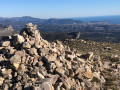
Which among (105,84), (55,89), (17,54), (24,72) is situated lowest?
(105,84)

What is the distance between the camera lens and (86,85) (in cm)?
1955

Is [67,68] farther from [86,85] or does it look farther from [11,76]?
[11,76]

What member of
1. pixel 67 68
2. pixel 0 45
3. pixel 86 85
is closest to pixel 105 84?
pixel 86 85

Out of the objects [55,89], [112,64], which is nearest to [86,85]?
[55,89]

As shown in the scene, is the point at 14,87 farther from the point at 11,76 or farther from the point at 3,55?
the point at 3,55

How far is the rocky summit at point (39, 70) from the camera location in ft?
54.5

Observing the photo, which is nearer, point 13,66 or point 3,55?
point 13,66

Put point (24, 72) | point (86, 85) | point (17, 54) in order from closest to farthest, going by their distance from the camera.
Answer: point (24, 72)
point (86, 85)
point (17, 54)

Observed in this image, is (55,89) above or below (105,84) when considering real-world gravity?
above

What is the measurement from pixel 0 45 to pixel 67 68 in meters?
11.3

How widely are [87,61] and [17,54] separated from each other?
38.7 feet

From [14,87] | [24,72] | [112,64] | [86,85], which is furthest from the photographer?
[112,64]

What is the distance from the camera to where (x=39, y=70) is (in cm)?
1875

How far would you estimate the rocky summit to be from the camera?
54.5 ft
